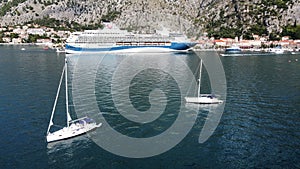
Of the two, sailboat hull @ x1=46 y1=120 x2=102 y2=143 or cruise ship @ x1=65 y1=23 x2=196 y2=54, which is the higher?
cruise ship @ x1=65 y1=23 x2=196 y2=54

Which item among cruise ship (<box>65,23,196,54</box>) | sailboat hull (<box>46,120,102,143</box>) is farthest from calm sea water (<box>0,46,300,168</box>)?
cruise ship (<box>65,23,196,54</box>)

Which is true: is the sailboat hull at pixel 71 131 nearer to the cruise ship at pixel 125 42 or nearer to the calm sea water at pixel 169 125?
the calm sea water at pixel 169 125

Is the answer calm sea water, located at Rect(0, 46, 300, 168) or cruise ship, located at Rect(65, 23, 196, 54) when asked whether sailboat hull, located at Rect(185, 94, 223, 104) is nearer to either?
calm sea water, located at Rect(0, 46, 300, 168)

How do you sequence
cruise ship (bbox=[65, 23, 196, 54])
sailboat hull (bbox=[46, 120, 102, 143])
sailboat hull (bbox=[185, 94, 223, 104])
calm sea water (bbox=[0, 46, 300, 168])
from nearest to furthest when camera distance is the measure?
calm sea water (bbox=[0, 46, 300, 168]), sailboat hull (bbox=[46, 120, 102, 143]), sailboat hull (bbox=[185, 94, 223, 104]), cruise ship (bbox=[65, 23, 196, 54])

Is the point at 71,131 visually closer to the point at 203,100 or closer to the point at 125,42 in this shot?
the point at 203,100

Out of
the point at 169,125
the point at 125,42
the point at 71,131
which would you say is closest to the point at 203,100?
the point at 169,125

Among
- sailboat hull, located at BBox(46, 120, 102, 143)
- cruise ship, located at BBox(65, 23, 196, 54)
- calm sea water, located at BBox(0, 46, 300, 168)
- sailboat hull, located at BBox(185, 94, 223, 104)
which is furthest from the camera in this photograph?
cruise ship, located at BBox(65, 23, 196, 54)

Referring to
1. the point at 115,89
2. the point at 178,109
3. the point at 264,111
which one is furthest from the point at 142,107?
the point at 264,111
